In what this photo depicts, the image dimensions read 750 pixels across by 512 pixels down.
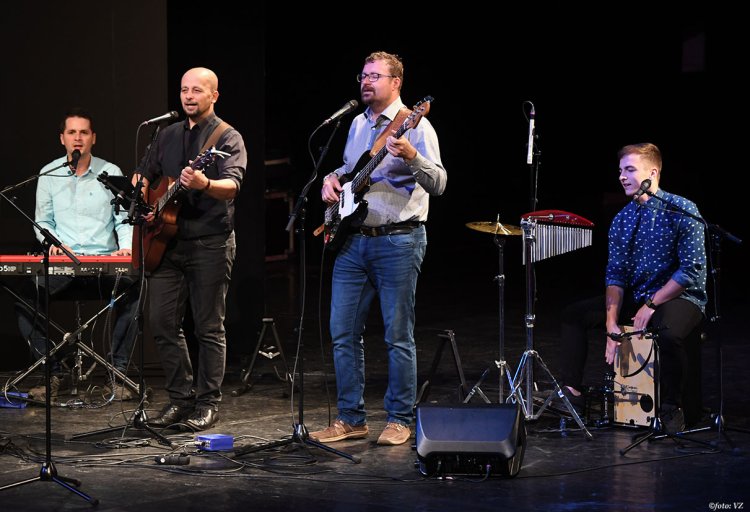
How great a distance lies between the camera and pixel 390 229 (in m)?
5.61

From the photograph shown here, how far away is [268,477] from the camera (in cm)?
509

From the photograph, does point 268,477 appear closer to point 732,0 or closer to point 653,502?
point 653,502

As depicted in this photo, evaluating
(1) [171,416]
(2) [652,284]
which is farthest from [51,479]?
(2) [652,284]

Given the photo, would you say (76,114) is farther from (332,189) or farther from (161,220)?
(332,189)

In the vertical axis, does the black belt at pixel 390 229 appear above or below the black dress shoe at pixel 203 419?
above

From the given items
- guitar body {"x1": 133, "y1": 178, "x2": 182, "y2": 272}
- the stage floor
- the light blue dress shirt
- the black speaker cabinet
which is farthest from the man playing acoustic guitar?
the black speaker cabinet

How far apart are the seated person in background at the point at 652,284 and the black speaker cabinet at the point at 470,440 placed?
4.24 feet

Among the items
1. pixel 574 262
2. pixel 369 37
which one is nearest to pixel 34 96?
pixel 369 37

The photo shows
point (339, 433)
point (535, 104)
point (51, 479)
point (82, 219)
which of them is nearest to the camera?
point (51, 479)

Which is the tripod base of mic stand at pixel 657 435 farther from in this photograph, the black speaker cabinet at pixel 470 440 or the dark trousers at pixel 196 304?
the dark trousers at pixel 196 304

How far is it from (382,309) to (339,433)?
2.27 ft

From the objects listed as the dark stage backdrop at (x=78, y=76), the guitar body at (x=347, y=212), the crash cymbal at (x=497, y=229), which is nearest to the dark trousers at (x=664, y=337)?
the crash cymbal at (x=497, y=229)

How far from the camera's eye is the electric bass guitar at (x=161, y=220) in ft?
19.3

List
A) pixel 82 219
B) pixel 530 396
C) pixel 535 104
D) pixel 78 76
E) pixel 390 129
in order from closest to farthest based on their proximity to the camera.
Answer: pixel 390 129
pixel 530 396
pixel 82 219
pixel 78 76
pixel 535 104
